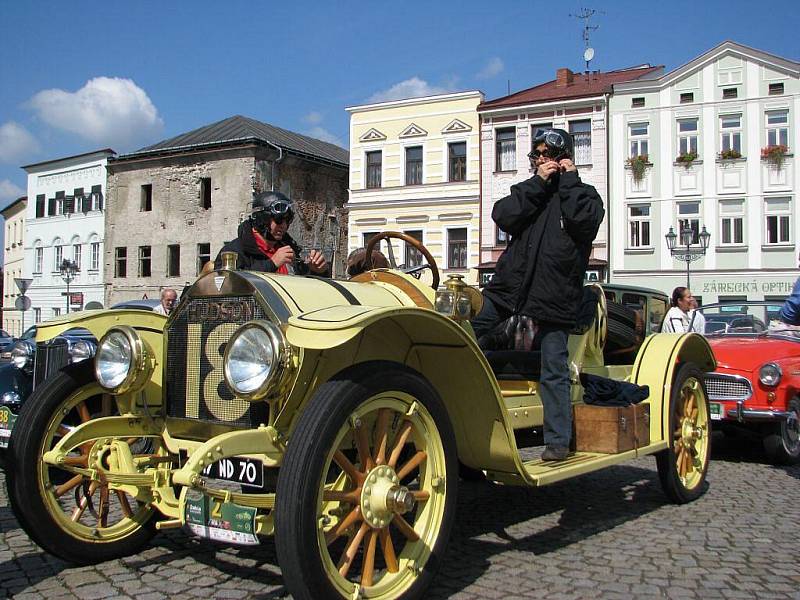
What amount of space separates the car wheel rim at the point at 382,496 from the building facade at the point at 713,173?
25.8 meters

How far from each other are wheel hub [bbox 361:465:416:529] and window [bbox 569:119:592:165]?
26737mm

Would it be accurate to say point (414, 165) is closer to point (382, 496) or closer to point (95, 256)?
point (95, 256)

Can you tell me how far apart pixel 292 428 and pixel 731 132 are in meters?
27.8

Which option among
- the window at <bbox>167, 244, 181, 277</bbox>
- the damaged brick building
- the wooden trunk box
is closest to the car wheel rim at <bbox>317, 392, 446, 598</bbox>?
the wooden trunk box

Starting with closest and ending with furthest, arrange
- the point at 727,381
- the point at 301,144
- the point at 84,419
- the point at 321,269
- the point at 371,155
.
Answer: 1. the point at 84,419
2. the point at 321,269
3. the point at 727,381
4. the point at 371,155
5. the point at 301,144

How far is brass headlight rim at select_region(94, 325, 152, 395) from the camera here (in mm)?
3686

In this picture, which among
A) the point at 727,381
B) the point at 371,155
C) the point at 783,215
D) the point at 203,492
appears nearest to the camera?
the point at 203,492

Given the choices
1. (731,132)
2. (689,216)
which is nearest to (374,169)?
(689,216)

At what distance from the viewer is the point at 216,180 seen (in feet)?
114

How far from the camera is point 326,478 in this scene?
2998 millimetres

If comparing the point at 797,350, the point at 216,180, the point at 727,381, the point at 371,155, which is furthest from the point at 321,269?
the point at 216,180

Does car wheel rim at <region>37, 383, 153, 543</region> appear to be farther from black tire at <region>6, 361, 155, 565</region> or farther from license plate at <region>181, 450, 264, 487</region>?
license plate at <region>181, 450, 264, 487</region>

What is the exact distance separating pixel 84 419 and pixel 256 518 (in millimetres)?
1629

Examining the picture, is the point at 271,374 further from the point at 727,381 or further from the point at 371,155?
the point at 371,155
